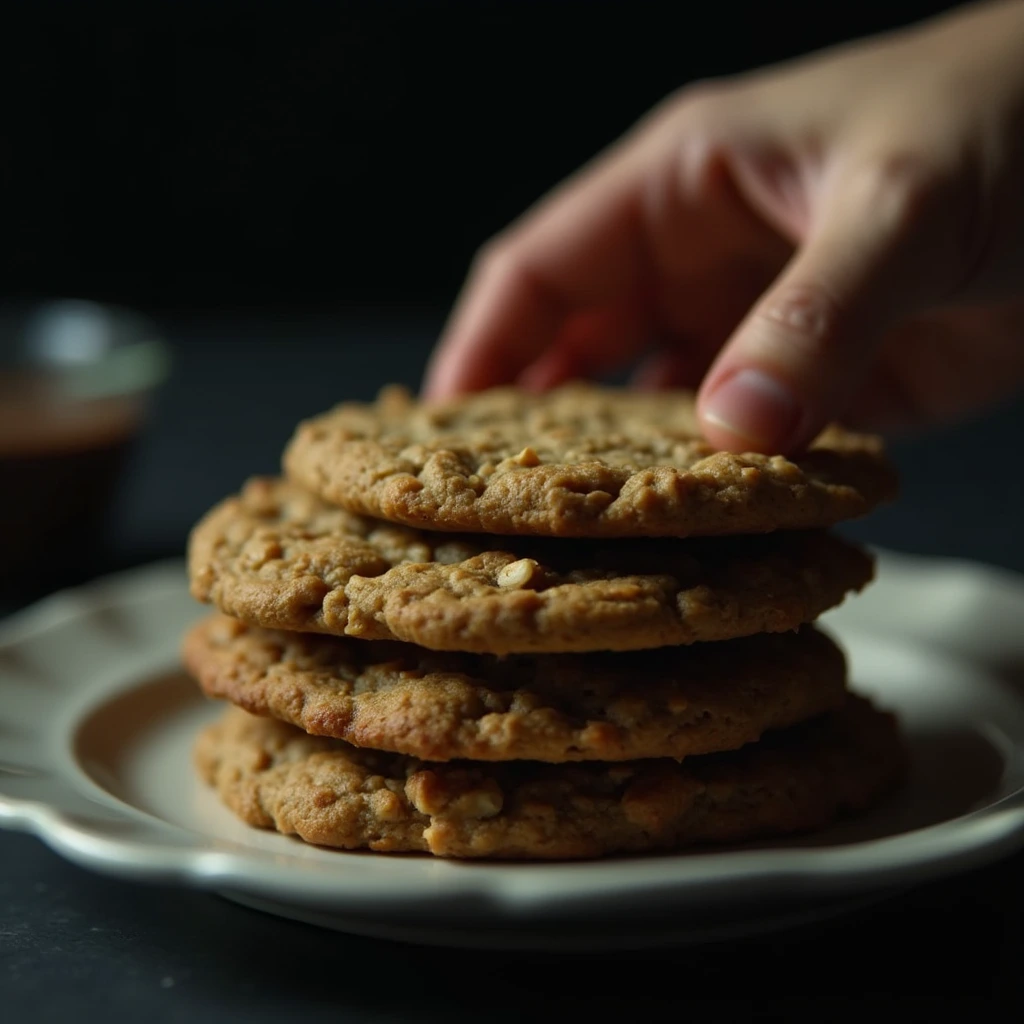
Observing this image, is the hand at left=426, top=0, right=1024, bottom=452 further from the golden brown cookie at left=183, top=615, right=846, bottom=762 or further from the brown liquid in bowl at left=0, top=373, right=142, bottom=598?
the brown liquid in bowl at left=0, top=373, right=142, bottom=598

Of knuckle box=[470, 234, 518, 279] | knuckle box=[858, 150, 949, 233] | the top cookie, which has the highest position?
knuckle box=[858, 150, 949, 233]

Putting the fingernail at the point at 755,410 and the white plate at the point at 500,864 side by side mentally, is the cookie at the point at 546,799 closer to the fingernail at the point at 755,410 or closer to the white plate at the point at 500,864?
the white plate at the point at 500,864

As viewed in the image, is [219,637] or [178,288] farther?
[178,288]

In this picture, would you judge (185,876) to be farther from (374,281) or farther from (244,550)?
(374,281)

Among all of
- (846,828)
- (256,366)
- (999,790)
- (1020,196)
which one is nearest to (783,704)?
(846,828)

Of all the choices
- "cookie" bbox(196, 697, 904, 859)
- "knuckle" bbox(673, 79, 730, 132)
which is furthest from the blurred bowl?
A: "cookie" bbox(196, 697, 904, 859)

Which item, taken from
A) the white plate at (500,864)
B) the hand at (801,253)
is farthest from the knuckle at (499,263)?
the white plate at (500,864)

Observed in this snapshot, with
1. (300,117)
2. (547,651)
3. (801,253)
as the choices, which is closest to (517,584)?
(547,651)
